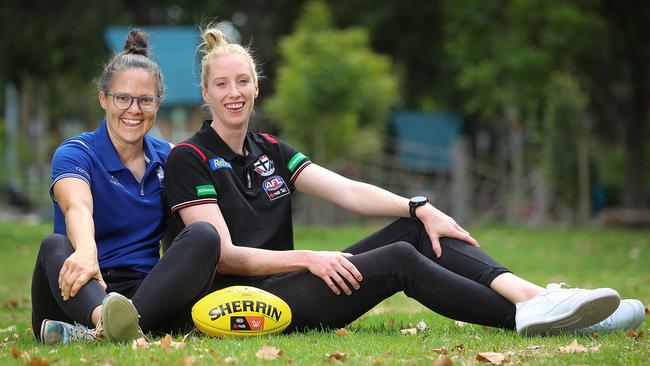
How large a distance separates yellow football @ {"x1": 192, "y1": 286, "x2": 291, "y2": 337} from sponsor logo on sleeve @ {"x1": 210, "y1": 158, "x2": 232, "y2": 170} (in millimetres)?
669

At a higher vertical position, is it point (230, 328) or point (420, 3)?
point (420, 3)

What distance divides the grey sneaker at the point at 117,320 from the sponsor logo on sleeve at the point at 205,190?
0.81 metres

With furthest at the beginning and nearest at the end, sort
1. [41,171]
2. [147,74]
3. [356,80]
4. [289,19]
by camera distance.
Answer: [41,171] → [289,19] → [356,80] → [147,74]

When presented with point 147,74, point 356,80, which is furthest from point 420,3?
point 147,74

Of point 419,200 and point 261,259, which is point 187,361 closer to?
point 261,259

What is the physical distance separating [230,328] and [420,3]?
83.7 ft

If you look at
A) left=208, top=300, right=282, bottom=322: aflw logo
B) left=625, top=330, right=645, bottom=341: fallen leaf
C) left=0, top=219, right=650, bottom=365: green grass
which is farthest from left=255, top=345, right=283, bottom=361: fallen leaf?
left=625, top=330, right=645, bottom=341: fallen leaf

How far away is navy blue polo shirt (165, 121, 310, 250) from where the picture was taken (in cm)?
499

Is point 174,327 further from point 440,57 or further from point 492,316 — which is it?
point 440,57

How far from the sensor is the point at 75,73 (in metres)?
30.4

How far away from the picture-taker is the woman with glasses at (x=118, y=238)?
4480 mm

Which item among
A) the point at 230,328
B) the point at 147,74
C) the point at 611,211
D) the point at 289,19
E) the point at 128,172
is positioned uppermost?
the point at 289,19

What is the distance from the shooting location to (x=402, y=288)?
4953 mm

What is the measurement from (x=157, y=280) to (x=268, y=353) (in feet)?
2.60
